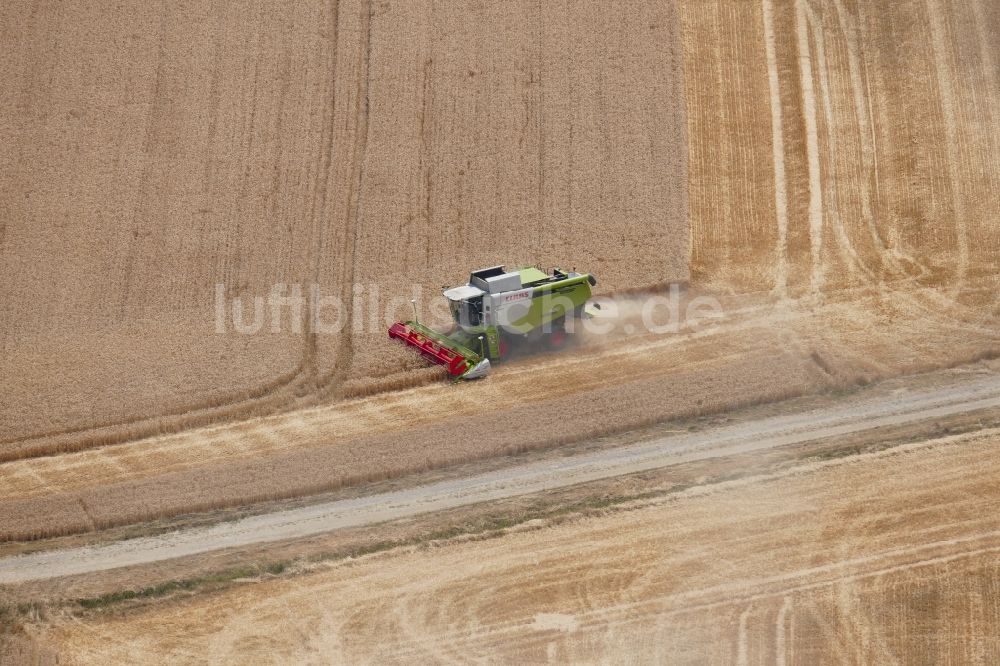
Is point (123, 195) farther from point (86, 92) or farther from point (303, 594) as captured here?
point (303, 594)

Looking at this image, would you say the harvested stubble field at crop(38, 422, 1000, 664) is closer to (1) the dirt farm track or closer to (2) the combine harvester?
(1) the dirt farm track

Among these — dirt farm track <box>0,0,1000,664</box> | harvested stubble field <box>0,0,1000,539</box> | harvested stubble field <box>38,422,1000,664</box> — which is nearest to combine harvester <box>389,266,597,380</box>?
dirt farm track <box>0,0,1000,664</box>

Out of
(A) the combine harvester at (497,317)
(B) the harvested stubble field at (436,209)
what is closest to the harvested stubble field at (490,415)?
(B) the harvested stubble field at (436,209)

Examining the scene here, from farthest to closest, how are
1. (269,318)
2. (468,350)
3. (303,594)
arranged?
1. (269,318)
2. (468,350)
3. (303,594)

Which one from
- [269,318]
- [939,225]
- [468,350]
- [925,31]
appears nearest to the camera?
[468,350]

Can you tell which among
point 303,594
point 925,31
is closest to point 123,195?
point 303,594

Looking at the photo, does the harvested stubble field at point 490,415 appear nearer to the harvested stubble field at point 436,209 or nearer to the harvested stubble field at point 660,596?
the harvested stubble field at point 436,209
